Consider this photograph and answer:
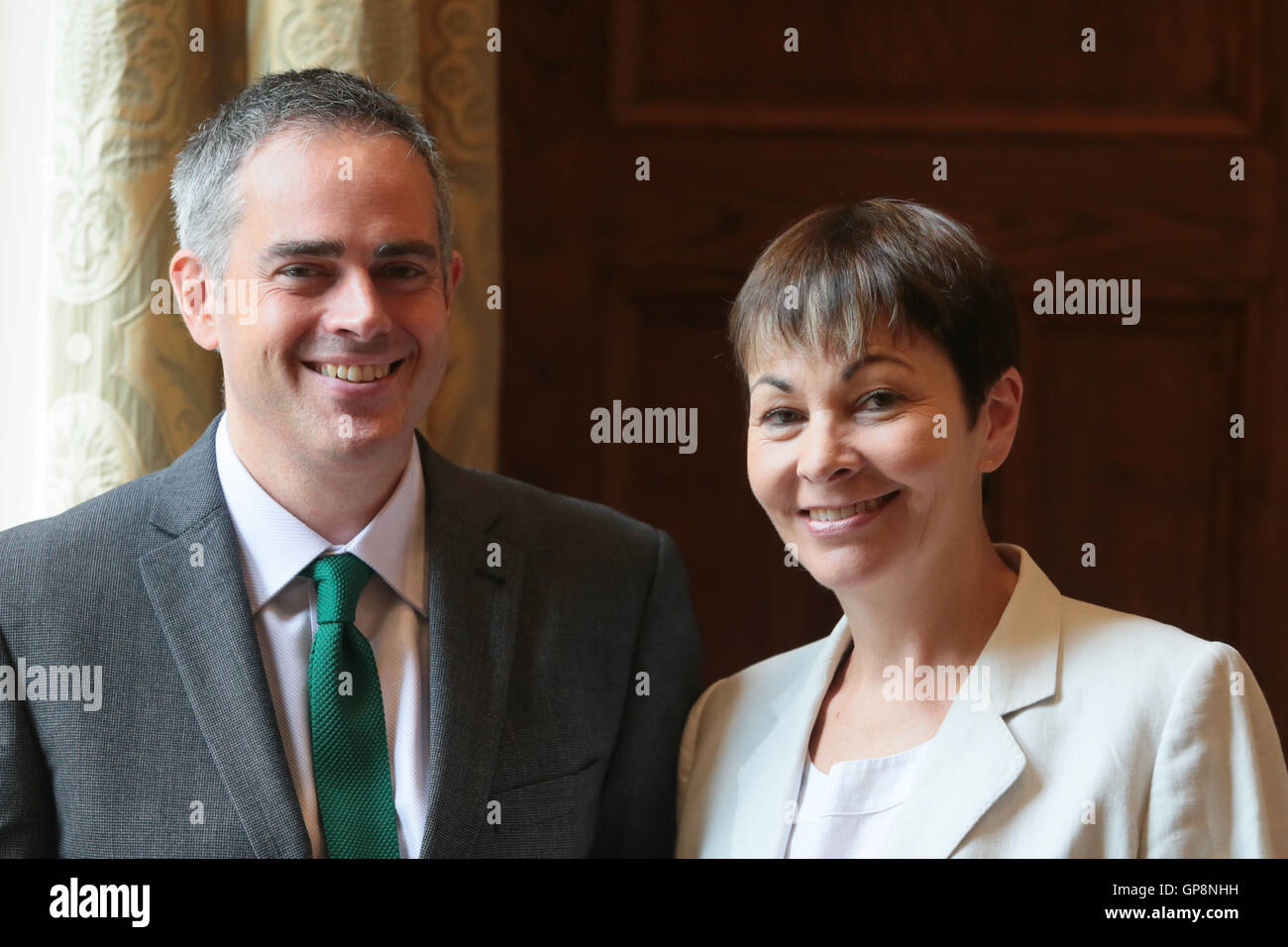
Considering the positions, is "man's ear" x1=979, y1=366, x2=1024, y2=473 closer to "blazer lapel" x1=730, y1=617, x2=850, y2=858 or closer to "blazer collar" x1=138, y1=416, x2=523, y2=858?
"blazer lapel" x1=730, y1=617, x2=850, y2=858

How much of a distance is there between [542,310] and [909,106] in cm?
55

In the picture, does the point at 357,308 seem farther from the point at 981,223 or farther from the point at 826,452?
the point at 981,223

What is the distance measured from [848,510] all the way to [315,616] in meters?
0.53

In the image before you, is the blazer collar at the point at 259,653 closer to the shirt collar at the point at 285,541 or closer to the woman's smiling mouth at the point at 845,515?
the shirt collar at the point at 285,541

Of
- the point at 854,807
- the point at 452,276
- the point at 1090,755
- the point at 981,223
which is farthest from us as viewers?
the point at 981,223

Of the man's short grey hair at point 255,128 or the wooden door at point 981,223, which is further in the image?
the wooden door at point 981,223

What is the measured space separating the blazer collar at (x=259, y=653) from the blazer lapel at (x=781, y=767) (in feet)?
0.84

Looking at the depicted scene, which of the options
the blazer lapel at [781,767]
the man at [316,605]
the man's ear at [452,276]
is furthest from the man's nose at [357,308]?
the blazer lapel at [781,767]

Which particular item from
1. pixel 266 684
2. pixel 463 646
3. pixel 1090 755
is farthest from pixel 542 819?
pixel 1090 755

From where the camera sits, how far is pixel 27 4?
5.10 ft

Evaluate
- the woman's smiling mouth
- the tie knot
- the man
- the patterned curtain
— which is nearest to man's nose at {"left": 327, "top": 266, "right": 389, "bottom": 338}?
the man

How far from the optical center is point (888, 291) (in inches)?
45.7

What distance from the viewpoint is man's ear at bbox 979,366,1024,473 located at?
122 centimetres

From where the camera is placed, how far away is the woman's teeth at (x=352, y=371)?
48.6 inches
